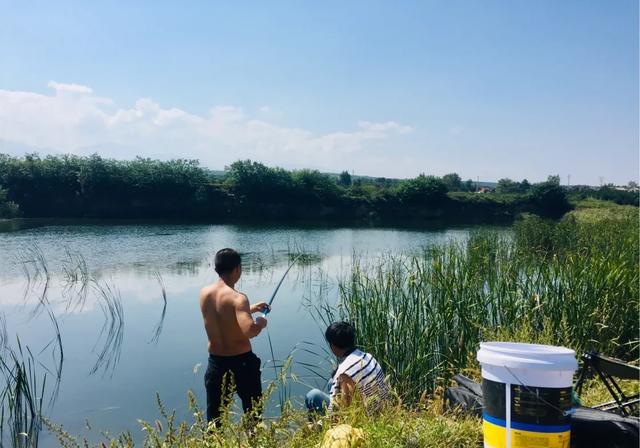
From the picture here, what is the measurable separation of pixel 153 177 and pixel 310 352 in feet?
125

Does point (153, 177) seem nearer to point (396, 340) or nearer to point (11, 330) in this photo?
point (11, 330)

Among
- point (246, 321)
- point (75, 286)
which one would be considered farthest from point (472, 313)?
point (75, 286)

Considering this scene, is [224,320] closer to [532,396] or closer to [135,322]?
[532,396]

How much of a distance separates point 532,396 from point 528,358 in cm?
14

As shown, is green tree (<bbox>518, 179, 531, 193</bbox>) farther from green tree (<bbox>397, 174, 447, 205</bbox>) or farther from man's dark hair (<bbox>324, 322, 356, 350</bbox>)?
man's dark hair (<bbox>324, 322, 356, 350</bbox>)

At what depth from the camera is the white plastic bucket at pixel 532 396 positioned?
2080 mm

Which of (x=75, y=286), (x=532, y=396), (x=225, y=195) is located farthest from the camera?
(x=225, y=195)

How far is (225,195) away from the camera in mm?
42281

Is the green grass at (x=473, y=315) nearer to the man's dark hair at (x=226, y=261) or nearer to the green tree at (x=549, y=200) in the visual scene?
the man's dark hair at (x=226, y=261)

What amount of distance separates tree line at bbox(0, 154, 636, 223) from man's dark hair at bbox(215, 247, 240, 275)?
3507 centimetres

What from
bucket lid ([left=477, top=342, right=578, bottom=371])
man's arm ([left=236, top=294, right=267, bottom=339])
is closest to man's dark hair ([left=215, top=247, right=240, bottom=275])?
man's arm ([left=236, top=294, right=267, bottom=339])

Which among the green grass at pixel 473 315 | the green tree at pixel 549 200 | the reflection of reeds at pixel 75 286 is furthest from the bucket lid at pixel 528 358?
the green tree at pixel 549 200

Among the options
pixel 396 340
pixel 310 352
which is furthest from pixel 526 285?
pixel 310 352

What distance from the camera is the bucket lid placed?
2.08 meters
